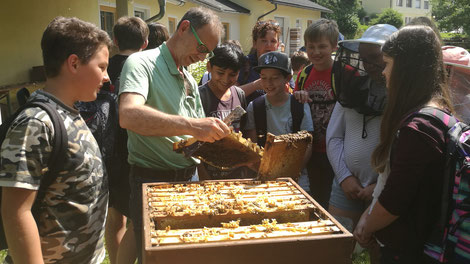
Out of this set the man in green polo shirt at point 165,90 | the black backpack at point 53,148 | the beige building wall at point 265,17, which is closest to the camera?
the black backpack at point 53,148

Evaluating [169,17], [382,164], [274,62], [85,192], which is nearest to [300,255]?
A: [382,164]

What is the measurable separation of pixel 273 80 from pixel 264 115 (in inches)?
12.8

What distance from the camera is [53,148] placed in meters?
1.65

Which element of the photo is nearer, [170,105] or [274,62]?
[170,105]

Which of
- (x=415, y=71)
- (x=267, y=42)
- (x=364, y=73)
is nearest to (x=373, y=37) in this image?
(x=364, y=73)

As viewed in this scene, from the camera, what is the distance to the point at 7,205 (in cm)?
156

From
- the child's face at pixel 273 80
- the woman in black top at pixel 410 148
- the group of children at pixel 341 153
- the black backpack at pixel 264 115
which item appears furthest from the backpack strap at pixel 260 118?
the woman in black top at pixel 410 148

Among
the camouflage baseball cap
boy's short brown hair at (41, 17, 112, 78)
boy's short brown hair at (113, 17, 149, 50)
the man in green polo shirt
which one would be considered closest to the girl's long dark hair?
the man in green polo shirt

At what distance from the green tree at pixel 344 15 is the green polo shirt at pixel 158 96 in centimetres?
3400

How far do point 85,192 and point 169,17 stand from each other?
1232 cm

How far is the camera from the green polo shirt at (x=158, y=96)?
234 centimetres

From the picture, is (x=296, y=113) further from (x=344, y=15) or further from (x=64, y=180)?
(x=344, y=15)

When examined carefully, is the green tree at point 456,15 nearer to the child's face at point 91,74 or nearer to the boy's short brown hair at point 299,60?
the boy's short brown hair at point 299,60

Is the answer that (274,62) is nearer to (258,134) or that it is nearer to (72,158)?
(258,134)
